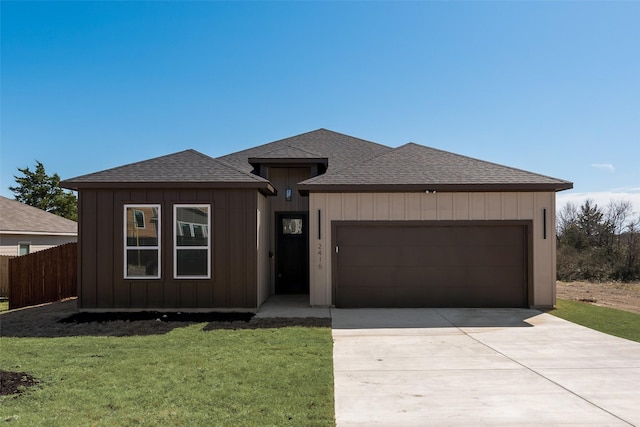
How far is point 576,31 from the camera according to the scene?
32.9ft

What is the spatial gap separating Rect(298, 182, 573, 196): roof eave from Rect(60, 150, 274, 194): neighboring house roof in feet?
4.37

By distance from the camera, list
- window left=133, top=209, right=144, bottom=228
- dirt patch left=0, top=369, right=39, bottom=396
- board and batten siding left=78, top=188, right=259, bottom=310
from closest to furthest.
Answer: dirt patch left=0, top=369, right=39, bottom=396 → board and batten siding left=78, top=188, right=259, bottom=310 → window left=133, top=209, right=144, bottom=228

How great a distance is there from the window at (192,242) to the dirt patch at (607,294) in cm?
987

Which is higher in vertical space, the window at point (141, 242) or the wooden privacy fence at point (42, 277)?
the window at point (141, 242)

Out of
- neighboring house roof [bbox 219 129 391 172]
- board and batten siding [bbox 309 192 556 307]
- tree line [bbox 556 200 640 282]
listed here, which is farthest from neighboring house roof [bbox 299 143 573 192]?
tree line [bbox 556 200 640 282]

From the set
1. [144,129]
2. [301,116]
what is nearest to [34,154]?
[144,129]

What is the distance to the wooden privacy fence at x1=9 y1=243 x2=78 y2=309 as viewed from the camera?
10.8 meters

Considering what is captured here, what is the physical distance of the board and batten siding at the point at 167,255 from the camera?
8.98 meters

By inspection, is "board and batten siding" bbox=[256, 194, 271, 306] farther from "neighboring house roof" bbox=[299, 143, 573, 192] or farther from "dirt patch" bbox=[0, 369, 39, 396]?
"dirt patch" bbox=[0, 369, 39, 396]

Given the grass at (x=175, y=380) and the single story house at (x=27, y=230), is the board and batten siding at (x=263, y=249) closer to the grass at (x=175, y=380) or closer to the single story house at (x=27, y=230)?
the grass at (x=175, y=380)

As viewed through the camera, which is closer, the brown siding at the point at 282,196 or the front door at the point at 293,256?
the brown siding at the point at 282,196

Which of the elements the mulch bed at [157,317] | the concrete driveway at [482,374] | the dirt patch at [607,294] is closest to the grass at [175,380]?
the concrete driveway at [482,374]

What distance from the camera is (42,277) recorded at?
1128 cm

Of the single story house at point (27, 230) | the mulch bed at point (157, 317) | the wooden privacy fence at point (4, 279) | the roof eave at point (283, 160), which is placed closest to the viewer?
the mulch bed at point (157, 317)
